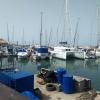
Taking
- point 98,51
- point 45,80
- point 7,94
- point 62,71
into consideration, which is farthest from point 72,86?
point 98,51

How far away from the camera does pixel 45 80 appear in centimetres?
1852

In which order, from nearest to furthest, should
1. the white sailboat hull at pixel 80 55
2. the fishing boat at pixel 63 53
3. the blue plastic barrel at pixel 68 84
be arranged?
the blue plastic barrel at pixel 68 84 → the fishing boat at pixel 63 53 → the white sailboat hull at pixel 80 55

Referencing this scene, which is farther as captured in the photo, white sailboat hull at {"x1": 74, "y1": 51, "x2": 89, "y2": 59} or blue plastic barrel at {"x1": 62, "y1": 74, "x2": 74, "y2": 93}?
white sailboat hull at {"x1": 74, "y1": 51, "x2": 89, "y2": 59}

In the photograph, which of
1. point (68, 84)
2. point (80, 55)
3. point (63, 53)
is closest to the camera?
point (68, 84)

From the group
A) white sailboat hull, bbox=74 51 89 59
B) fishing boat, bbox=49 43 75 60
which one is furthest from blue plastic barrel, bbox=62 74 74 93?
white sailboat hull, bbox=74 51 89 59

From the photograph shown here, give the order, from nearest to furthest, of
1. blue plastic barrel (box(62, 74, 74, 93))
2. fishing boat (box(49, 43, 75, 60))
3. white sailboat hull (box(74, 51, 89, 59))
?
blue plastic barrel (box(62, 74, 74, 93)) → fishing boat (box(49, 43, 75, 60)) → white sailboat hull (box(74, 51, 89, 59))

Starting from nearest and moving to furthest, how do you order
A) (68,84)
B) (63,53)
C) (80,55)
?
(68,84), (63,53), (80,55)

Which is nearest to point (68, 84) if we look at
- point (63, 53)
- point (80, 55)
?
point (63, 53)

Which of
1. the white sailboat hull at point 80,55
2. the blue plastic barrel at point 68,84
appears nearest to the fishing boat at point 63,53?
the white sailboat hull at point 80,55

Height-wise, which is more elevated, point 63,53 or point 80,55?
point 63,53

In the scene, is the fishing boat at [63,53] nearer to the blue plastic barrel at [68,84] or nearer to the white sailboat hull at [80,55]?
the white sailboat hull at [80,55]

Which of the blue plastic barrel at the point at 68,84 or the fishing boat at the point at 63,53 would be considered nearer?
the blue plastic barrel at the point at 68,84

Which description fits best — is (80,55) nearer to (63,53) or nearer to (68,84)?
(63,53)

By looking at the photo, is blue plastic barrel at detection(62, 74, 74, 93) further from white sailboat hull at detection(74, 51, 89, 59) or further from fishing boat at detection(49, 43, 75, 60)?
white sailboat hull at detection(74, 51, 89, 59)
